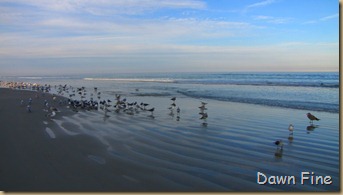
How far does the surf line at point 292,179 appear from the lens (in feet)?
20.1

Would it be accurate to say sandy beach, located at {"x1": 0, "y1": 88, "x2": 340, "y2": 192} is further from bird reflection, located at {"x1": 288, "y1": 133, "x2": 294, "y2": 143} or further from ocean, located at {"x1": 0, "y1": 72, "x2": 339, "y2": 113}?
ocean, located at {"x1": 0, "y1": 72, "x2": 339, "y2": 113}

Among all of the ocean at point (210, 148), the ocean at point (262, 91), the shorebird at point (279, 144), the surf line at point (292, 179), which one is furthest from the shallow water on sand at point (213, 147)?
the ocean at point (262, 91)

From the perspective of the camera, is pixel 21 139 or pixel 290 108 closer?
pixel 21 139

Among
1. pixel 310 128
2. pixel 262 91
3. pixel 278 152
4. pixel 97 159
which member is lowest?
pixel 97 159

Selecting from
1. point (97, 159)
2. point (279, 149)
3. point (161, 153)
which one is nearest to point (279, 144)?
point (279, 149)

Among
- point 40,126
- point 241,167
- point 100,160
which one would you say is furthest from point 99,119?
point 241,167

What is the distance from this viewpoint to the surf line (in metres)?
6.14

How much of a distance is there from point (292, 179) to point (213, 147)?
288 cm

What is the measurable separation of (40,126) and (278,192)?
9.31 metres

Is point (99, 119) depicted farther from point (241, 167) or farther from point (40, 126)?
point (241, 167)

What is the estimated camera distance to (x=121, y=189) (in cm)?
595

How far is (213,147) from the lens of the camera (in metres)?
8.97

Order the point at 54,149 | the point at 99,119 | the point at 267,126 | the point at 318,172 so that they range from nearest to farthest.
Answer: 1. the point at 318,172
2. the point at 54,149
3. the point at 267,126
4. the point at 99,119

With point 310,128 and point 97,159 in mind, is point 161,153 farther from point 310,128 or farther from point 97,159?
point 310,128
